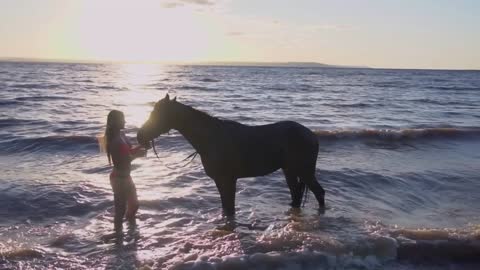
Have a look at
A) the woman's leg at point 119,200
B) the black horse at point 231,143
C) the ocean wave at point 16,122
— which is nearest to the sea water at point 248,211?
the woman's leg at point 119,200

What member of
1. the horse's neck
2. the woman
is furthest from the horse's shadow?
the horse's neck

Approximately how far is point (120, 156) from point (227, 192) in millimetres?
1799

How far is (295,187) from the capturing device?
8.23 meters

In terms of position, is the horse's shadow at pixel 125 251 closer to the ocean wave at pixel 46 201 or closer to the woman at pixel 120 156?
the woman at pixel 120 156

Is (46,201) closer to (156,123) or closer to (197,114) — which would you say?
(156,123)

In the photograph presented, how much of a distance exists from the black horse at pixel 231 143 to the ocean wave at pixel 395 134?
958 centimetres

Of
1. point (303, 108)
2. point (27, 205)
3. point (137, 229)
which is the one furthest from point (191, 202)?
point (303, 108)

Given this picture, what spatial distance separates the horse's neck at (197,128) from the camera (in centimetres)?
719

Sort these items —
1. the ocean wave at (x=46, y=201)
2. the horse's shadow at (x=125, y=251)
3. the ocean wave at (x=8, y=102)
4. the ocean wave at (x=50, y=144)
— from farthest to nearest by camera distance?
the ocean wave at (x=8, y=102)
the ocean wave at (x=50, y=144)
the ocean wave at (x=46, y=201)
the horse's shadow at (x=125, y=251)

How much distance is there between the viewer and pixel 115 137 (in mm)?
6660

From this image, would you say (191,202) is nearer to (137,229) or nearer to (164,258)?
(137,229)

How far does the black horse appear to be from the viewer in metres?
7.05

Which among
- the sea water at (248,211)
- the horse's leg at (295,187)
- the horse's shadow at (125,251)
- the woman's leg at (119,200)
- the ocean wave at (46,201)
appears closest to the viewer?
the horse's shadow at (125,251)

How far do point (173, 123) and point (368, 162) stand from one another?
7792 mm
